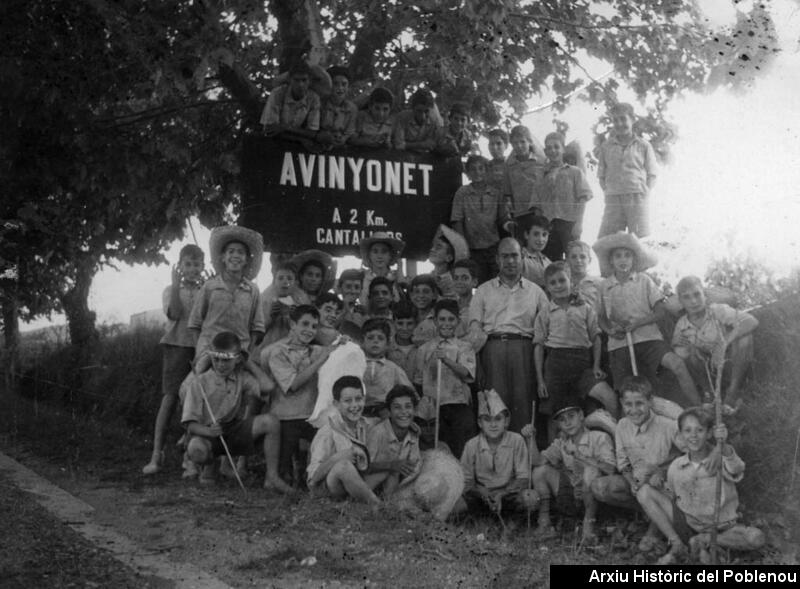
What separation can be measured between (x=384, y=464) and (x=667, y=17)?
263 inches

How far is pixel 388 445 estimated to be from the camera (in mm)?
6637

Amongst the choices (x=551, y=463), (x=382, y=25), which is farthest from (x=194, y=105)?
(x=551, y=463)

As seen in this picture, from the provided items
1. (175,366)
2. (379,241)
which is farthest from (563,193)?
(175,366)

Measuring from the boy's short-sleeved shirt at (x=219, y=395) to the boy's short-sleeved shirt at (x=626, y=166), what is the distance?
4187mm

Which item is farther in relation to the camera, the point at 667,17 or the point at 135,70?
the point at 667,17

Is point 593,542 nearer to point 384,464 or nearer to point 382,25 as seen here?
point 384,464

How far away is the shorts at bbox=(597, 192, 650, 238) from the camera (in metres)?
8.81

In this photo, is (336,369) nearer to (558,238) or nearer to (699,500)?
(699,500)

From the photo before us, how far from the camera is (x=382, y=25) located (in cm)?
1077

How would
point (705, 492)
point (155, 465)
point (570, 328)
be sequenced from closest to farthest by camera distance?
point (705, 492) < point (570, 328) < point (155, 465)

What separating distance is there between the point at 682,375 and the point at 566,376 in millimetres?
918

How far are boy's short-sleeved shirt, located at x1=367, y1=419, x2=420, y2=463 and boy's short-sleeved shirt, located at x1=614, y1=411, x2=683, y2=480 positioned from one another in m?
1.52

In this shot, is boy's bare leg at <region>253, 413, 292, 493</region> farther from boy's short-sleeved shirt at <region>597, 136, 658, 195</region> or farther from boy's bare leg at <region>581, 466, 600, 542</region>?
boy's short-sleeved shirt at <region>597, 136, 658, 195</region>

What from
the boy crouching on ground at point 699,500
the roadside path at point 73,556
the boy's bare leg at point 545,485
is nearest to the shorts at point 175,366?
the roadside path at point 73,556
